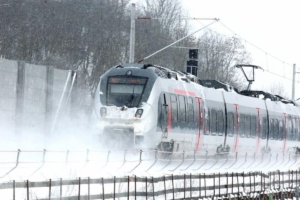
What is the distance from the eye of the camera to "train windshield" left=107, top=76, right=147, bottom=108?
139 feet

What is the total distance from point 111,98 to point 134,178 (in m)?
12.8

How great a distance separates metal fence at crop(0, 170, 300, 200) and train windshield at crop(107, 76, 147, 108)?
5.06 m

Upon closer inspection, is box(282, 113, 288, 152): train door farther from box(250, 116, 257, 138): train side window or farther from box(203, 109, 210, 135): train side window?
box(203, 109, 210, 135): train side window

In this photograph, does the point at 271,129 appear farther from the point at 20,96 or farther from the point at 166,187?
the point at 166,187

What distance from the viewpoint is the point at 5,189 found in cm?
2453

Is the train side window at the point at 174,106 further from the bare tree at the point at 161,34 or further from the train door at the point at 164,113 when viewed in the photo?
the bare tree at the point at 161,34

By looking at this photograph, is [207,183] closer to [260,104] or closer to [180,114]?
[180,114]

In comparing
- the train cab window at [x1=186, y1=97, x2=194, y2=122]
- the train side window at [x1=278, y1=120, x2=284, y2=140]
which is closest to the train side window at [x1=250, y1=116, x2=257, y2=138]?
the train side window at [x1=278, y1=120, x2=284, y2=140]

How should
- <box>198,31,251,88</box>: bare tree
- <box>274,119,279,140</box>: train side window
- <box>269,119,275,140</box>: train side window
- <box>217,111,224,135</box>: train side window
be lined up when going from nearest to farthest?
<box>217,111,224,135</box>: train side window
<box>269,119,275,140</box>: train side window
<box>274,119,279,140</box>: train side window
<box>198,31,251,88</box>: bare tree

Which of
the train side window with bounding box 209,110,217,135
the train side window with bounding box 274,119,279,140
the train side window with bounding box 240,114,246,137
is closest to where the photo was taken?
the train side window with bounding box 209,110,217,135

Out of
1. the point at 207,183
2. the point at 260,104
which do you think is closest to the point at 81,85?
the point at 260,104

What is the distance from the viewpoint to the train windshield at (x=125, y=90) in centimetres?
4247

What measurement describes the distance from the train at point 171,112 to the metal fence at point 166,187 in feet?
13.4

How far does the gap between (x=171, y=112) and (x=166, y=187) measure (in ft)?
36.7
